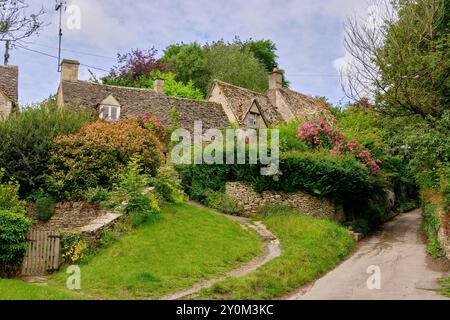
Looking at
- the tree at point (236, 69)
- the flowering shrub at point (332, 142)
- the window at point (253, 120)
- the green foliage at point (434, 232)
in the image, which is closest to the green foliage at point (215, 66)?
the tree at point (236, 69)

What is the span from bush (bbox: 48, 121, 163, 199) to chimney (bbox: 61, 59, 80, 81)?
13562mm

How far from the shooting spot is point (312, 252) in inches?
648

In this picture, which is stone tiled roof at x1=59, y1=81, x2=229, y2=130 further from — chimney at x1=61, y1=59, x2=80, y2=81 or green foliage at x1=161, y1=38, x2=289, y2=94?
green foliage at x1=161, y1=38, x2=289, y2=94

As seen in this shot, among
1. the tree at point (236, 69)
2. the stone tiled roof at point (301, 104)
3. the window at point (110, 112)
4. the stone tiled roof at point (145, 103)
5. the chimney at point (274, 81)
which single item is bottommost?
the window at point (110, 112)

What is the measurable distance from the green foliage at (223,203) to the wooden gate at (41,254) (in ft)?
30.5

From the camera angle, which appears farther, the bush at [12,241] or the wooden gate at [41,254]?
the wooden gate at [41,254]

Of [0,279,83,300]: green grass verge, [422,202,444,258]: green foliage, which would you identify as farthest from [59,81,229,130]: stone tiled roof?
[0,279,83,300]: green grass verge

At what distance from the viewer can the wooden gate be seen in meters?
13.9

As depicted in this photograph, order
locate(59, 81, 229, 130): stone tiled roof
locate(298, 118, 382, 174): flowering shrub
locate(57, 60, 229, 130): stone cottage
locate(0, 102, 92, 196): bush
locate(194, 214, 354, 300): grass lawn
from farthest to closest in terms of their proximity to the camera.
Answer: locate(59, 81, 229, 130): stone tiled roof, locate(57, 60, 229, 130): stone cottage, locate(298, 118, 382, 174): flowering shrub, locate(0, 102, 92, 196): bush, locate(194, 214, 354, 300): grass lawn

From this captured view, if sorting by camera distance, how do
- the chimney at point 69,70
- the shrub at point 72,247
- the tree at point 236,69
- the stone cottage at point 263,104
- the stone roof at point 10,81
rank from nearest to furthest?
1. the shrub at point 72,247
2. the stone roof at point 10,81
3. the chimney at point 69,70
4. the stone cottage at point 263,104
5. the tree at point 236,69

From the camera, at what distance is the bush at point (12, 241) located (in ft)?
43.9

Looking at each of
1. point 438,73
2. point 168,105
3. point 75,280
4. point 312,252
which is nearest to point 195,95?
point 168,105

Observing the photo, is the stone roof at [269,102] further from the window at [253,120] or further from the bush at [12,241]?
the bush at [12,241]

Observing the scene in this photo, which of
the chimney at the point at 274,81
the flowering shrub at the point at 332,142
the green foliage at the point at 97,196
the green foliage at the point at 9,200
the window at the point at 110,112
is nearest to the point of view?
the green foliage at the point at 9,200
